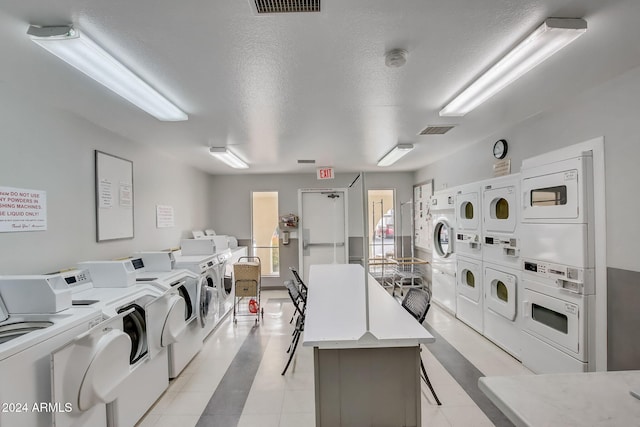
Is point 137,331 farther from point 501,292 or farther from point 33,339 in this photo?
point 501,292

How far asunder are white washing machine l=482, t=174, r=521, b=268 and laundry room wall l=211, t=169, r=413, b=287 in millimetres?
2916

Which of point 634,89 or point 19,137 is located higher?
point 634,89

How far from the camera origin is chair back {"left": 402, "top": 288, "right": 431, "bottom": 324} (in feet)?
7.46

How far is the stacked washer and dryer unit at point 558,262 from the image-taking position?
2.24 meters

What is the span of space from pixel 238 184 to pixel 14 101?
13.4 ft

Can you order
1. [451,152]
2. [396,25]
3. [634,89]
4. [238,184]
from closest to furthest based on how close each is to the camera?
[396,25] → [634,89] → [451,152] → [238,184]

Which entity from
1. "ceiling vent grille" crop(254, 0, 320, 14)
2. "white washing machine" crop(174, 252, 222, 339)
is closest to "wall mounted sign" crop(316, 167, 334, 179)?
"white washing machine" crop(174, 252, 222, 339)

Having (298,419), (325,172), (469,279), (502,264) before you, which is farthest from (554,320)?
(325,172)

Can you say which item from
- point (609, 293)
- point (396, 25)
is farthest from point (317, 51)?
point (609, 293)

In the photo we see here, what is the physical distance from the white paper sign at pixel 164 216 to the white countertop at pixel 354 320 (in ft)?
7.80

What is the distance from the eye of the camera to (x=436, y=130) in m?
3.26

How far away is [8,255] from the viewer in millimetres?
2010

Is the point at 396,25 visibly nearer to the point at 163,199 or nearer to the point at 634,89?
the point at 634,89

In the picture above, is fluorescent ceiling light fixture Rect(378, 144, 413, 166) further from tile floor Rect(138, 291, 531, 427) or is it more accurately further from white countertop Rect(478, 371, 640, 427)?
white countertop Rect(478, 371, 640, 427)
